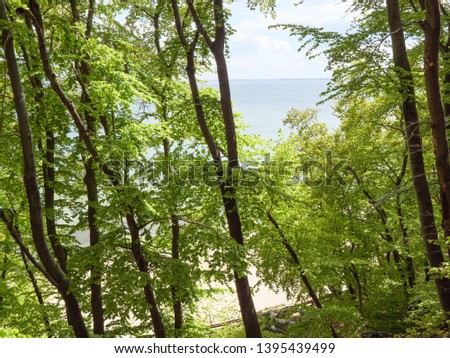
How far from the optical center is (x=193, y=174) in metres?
10.6

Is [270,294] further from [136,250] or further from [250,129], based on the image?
[136,250]

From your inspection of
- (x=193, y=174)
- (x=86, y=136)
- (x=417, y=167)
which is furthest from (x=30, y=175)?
(x=417, y=167)

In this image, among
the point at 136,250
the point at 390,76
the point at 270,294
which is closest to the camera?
the point at 390,76

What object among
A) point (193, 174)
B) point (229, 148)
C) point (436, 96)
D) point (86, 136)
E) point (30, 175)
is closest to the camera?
point (436, 96)

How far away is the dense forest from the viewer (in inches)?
283

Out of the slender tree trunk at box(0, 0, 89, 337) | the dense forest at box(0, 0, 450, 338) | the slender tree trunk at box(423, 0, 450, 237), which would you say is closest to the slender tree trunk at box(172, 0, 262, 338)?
the dense forest at box(0, 0, 450, 338)

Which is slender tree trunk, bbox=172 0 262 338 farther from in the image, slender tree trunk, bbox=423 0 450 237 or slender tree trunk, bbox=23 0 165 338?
slender tree trunk, bbox=423 0 450 237

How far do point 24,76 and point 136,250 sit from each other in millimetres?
5356

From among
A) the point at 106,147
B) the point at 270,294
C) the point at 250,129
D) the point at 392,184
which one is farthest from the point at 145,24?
the point at 270,294

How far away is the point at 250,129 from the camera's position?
1295 cm

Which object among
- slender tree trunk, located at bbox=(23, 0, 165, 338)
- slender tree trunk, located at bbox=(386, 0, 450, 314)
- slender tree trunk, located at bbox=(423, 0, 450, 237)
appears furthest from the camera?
slender tree trunk, located at bbox=(386, 0, 450, 314)

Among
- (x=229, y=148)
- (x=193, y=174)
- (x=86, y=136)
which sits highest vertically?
(x=86, y=136)

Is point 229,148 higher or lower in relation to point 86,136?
lower

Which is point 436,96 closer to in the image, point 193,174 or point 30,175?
point 193,174
